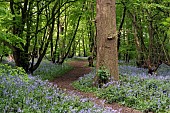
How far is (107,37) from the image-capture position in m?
9.75

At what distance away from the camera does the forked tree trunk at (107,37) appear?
978 cm

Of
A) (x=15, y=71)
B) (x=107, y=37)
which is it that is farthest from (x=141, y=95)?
(x=15, y=71)

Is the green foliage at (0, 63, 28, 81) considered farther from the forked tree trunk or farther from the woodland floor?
the forked tree trunk

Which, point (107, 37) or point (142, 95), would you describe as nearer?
point (142, 95)

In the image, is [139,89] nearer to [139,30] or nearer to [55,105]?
[55,105]

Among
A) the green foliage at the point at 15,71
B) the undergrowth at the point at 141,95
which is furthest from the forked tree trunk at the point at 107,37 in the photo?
the green foliage at the point at 15,71

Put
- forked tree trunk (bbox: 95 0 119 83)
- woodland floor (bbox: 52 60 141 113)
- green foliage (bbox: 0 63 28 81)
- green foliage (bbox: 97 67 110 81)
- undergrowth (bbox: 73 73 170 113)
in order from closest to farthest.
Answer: green foliage (bbox: 0 63 28 81)
undergrowth (bbox: 73 73 170 113)
woodland floor (bbox: 52 60 141 113)
green foliage (bbox: 97 67 110 81)
forked tree trunk (bbox: 95 0 119 83)

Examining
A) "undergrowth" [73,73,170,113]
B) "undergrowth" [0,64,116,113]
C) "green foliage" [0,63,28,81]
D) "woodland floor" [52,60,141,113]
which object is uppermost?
"green foliage" [0,63,28,81]

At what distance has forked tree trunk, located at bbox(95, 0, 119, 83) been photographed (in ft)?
32.1

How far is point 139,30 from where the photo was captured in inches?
594

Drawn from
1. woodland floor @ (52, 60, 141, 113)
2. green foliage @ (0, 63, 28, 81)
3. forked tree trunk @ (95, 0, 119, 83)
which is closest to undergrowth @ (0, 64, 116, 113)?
green foliage @ (0, 63, 28, 81)

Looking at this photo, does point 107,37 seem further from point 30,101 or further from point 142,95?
point 30,101

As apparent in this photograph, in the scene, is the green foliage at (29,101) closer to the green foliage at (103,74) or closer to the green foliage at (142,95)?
the green foliage at (142,95)

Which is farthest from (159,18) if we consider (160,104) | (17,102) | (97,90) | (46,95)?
(17,102)
